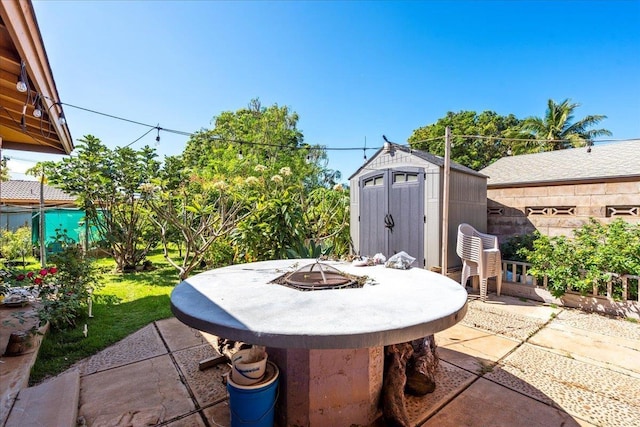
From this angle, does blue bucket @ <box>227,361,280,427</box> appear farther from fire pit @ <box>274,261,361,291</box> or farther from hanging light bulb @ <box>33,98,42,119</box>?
hanging light bulb @ <box>33,98,42,119</box>

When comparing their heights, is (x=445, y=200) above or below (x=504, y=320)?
above

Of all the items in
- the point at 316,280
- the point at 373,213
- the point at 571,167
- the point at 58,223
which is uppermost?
the point at 571,167

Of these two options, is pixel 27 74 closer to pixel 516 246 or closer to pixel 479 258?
pixel 479 258

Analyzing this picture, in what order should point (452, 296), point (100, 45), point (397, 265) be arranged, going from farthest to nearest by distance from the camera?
point (100, 45) < point (397, 265) < point (452, 296)

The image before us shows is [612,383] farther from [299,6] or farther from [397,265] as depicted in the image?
[299,6]

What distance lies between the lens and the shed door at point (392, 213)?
4.97m

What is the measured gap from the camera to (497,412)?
1904mm

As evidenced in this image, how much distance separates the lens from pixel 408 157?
5164 millimetres

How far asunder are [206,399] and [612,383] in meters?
3.16

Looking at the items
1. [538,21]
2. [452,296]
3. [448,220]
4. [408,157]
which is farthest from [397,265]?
[538,21]

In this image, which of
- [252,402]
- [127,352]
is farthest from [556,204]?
[127,352]

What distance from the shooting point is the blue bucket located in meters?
1.56

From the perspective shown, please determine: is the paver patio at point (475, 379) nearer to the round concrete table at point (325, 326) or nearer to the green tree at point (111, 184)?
the round concrete table at point (325, 326)

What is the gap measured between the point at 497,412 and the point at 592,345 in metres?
1.95
